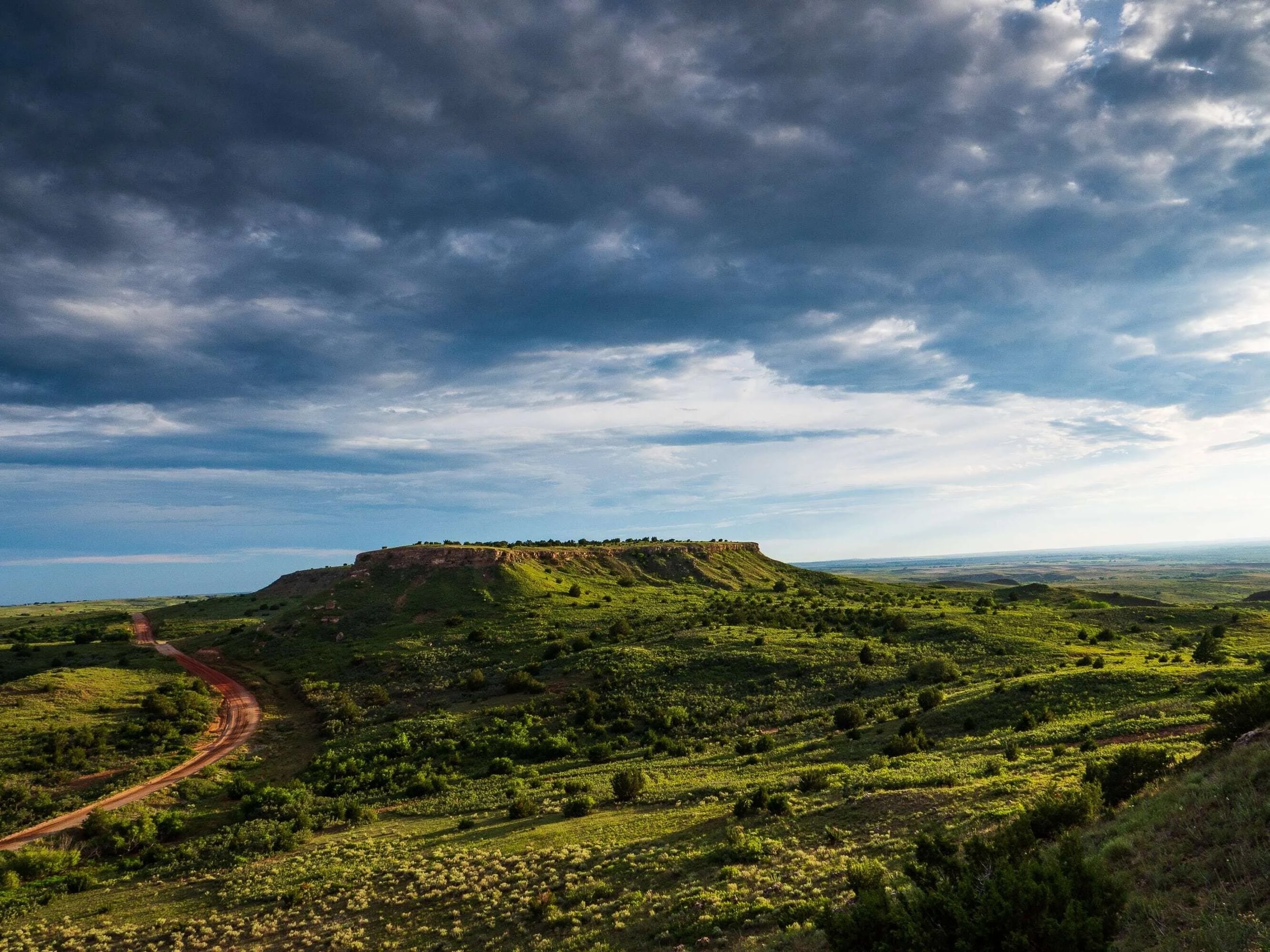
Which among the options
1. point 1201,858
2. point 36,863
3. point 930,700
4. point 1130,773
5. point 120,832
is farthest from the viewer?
point 930,700

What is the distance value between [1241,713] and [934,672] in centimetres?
3601

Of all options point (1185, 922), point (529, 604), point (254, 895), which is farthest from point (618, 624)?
point (1185, 922)

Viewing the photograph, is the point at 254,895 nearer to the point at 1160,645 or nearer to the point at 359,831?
the point at 359,831

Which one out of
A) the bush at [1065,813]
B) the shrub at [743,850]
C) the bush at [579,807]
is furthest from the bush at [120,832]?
the bush at [1065,813]

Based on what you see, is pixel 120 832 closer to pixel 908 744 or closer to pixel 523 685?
pixel 523 685

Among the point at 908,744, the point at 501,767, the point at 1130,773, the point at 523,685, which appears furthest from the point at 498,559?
the point at 1130,773

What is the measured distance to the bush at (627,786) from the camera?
29375 millimetres

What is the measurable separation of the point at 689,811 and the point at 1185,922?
19.4 m

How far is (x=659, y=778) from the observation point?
109 ft

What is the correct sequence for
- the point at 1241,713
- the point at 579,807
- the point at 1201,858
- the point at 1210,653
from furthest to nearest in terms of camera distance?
the point at 1210,653, the point at 579,807, the point at 1241,713, the point at 1201,858

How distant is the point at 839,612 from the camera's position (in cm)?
8150

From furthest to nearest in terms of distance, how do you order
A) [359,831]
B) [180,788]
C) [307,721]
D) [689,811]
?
[307,721], [180,788], [359,831], [689,811]

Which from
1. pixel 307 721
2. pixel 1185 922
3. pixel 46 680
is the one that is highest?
pixel 1185 922

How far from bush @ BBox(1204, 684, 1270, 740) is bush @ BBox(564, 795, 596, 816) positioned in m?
23.4
